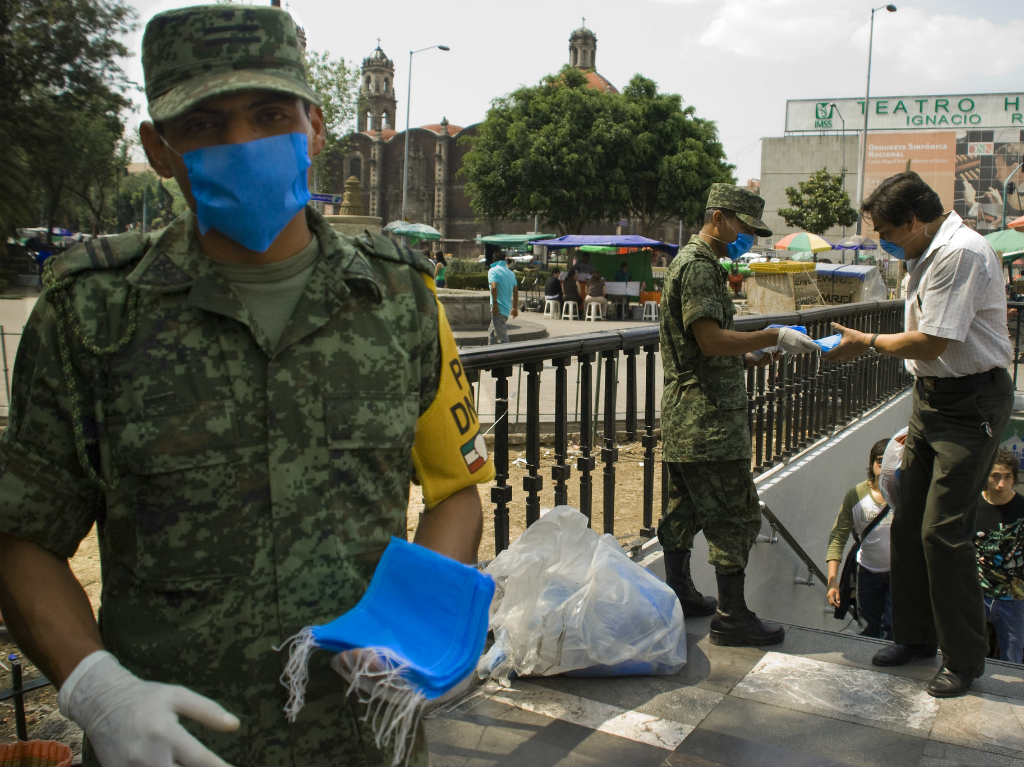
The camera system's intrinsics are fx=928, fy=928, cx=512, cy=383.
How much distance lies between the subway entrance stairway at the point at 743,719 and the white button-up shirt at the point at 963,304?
1.19 m

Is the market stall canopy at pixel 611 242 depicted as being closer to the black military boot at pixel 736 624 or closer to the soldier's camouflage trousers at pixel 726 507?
the soldier's camouflage trousers at pixel 726 507

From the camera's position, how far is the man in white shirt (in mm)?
3385

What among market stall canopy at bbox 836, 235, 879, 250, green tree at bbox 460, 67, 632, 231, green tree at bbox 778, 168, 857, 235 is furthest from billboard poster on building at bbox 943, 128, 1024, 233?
green tree at bbox 460, 67, 632, 231

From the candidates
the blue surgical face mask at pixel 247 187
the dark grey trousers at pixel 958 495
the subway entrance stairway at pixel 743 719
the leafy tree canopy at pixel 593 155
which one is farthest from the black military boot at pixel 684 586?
the leafy tree canopy at pixel 593 155

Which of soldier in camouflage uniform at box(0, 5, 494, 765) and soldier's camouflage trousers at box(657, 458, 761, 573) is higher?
soldier in camouflage uniform at box(0, 5, 494, 765)

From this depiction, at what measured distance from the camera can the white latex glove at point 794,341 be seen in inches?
155

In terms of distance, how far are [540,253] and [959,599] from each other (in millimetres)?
61230

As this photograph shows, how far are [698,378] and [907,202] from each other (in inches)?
41.5

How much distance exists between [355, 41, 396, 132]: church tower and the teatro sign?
137 ft

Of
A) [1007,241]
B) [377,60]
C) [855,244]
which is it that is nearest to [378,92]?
[377,60]

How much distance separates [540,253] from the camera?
63906mm

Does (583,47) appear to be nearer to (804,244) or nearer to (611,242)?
(804,244)

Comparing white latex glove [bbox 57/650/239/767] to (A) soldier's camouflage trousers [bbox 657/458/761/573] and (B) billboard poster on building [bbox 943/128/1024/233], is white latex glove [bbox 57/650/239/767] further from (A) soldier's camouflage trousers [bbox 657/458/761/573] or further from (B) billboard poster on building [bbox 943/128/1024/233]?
(B) billboard poster on building [bbox 943/128/1024/233]

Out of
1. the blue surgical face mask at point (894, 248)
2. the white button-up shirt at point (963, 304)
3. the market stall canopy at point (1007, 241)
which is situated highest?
the market stall canopy at point (1007, 241)
